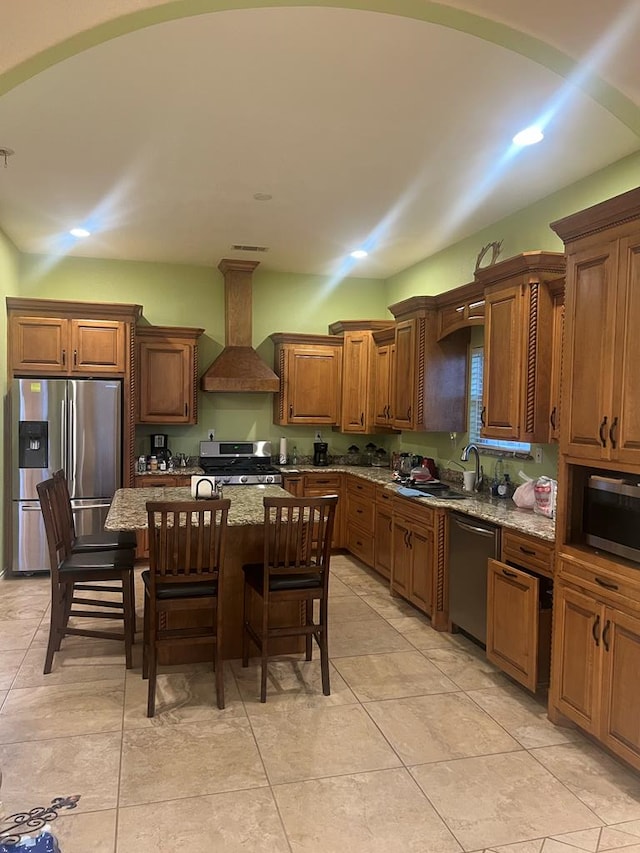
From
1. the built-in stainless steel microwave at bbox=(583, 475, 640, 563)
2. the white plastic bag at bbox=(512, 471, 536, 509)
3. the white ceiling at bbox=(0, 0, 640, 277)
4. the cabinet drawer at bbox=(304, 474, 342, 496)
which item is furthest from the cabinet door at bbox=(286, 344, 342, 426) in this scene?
the built-in stainless steel microwave at bbox=(583, 475, 640, 563)

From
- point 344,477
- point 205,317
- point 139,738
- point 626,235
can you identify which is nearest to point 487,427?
point 626,235

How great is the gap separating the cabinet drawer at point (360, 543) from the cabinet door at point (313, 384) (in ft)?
4.15

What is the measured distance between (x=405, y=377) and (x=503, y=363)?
5.09 ft

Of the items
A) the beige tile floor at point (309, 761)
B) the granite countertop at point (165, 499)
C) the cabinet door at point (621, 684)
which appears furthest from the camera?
the granite countertop at point (165, 499)

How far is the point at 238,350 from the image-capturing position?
254 inches

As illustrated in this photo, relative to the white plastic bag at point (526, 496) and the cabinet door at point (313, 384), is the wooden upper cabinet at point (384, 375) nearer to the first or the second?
the cabinet door at point (313, 384)

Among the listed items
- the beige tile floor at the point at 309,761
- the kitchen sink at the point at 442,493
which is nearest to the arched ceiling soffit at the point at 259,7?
the beige tile floor at the point at 309,761

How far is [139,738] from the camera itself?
2.83 meters

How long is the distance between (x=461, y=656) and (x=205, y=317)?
14.3 feet

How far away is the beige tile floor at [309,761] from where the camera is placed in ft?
7.29

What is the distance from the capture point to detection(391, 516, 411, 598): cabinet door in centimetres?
470

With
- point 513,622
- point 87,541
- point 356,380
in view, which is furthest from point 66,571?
point 356,380

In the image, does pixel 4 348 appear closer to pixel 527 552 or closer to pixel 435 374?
pixel 435 374

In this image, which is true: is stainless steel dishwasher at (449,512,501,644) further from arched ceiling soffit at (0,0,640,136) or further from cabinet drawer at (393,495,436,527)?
arched ceiling soffit at (0,0,640,136)
